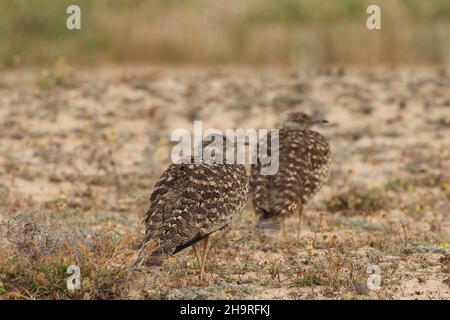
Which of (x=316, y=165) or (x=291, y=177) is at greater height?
(x=316, y=165)

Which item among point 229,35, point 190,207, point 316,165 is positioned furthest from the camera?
point 229,35

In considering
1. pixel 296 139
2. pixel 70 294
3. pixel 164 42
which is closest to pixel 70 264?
pixel 70 294

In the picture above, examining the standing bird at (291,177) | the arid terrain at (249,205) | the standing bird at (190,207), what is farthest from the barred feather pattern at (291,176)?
the standing bird at (190,207)

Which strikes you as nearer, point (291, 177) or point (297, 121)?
point (291, 177)

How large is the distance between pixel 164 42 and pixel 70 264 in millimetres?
13803

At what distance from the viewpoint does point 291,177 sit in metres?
9.55

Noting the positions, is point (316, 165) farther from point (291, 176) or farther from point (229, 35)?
Result: point (229, 35)

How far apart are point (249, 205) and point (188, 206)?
4.16 m

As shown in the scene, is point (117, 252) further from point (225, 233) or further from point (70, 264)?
point (225, 233)

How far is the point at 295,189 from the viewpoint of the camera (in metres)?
9.52

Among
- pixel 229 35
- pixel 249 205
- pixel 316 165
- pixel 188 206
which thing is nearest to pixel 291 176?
pixel 316 165

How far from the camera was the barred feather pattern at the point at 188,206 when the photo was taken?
736 cm

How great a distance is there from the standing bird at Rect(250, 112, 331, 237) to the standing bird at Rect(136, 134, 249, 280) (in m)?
1.07
